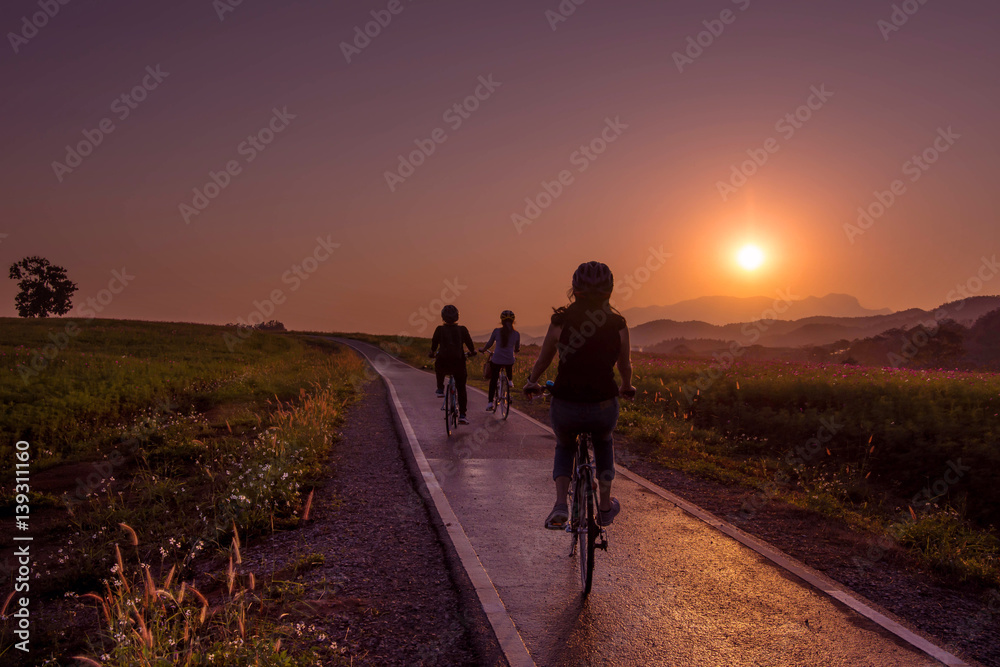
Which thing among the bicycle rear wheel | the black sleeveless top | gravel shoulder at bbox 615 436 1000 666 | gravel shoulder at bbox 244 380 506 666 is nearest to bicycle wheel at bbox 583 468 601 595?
the bicycle rear wheel

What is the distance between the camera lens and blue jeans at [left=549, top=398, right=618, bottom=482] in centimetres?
454

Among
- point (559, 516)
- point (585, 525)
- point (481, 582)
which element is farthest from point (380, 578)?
point (585, 525)

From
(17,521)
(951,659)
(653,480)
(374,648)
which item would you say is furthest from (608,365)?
(17,521)

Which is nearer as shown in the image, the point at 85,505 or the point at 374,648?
the point at 374,648

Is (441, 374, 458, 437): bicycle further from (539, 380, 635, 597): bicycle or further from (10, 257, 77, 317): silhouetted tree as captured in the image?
(10, 257, 77, 317): silhouetted tree

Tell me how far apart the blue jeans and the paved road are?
3.19 feet

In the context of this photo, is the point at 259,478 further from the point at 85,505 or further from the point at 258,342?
the point at 258,342

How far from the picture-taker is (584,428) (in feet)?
14.9

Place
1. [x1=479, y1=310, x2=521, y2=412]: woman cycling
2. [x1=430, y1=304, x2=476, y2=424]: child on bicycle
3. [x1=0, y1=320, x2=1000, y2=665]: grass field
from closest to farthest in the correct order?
[x1=0, y1=320, x2=1000, y2=665]: grass field
[x1=430, y1=304, x2=476, y2=424]: child on bicycle
[x1=479, y1=310, x2=521, y2=412]: woman cycling

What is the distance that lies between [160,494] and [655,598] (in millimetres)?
7352

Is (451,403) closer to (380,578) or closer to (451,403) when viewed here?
(451,403)

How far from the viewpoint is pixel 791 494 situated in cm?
828

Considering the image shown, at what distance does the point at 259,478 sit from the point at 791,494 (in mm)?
7487

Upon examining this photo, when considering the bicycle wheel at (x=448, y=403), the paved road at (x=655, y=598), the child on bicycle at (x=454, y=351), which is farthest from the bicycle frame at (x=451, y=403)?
the paved road at (x=655, y=598)
